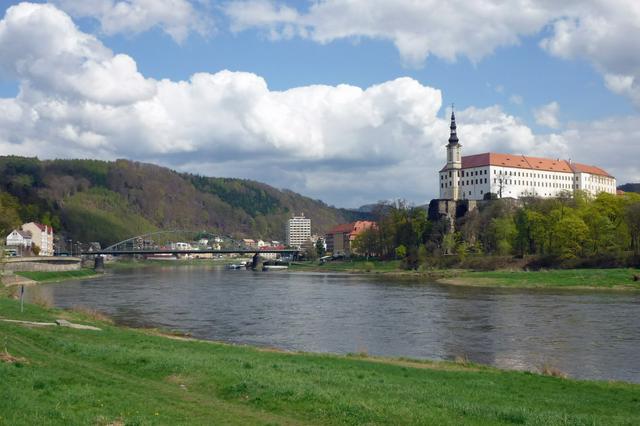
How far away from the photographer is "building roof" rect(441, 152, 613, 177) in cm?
12075

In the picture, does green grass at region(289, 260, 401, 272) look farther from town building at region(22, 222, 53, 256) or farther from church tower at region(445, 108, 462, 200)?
town building at region(22, 222, 53, 256)

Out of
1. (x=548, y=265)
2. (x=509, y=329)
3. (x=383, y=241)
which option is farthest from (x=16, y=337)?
(x=383, y=241)

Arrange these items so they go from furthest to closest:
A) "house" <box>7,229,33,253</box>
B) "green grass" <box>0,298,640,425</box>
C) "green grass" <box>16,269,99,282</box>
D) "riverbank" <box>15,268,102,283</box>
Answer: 1. "house" <box>7,229,33,253</box>
2. "green grass" <box>16,269,99,282</box>
3. "riverbank" <box>15,268,102,283</box>
4. "green grass" <box>0,298,640,425</box>

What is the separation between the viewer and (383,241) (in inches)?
4550

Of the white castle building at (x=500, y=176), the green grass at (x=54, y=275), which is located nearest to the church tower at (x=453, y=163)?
the white castle building at (x=500, y=176)

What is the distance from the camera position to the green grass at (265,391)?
10.4m

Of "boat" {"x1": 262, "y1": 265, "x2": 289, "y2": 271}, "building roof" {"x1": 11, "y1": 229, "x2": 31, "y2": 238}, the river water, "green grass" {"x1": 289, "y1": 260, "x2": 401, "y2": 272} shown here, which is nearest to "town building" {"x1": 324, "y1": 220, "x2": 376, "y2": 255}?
"green grass" {"x1": 289, "y1": 260, "x2": 401, "y2": 272}

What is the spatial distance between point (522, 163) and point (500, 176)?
7.41m

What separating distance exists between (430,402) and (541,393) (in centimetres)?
398

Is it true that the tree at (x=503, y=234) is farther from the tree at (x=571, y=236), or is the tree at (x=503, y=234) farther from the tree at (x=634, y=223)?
the tree at (x=634, y=223)

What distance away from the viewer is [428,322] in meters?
34.9

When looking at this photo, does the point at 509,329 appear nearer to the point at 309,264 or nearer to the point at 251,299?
the point at 251,299

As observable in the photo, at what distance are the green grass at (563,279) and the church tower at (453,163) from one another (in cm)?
5028

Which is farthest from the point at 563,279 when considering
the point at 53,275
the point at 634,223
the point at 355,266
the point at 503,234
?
the point at 53,275
